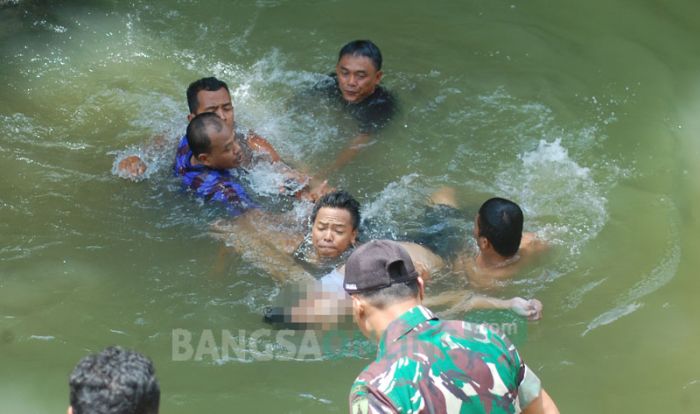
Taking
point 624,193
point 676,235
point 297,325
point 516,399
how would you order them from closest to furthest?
1. point 516,399
2. point 297,325
3. point 676,235
4. point 624,193

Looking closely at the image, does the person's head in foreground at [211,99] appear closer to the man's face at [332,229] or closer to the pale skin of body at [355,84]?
the pale skin of body at [355,84]

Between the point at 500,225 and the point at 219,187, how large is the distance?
1.78 metres

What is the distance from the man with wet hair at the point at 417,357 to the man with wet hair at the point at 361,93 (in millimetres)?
3289

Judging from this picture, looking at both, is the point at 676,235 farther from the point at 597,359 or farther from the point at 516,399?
the point at 516,399

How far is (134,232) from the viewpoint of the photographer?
5461 millimetres

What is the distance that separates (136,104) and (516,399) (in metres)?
4.63

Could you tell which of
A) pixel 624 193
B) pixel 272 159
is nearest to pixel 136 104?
pixel 272 159

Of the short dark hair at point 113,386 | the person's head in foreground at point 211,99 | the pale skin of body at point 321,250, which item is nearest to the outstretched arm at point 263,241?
the pale skin of body at point 321,250

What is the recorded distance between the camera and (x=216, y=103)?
566 centimetres

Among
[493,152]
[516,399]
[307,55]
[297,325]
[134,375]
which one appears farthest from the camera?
[307,55]

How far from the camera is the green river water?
14.8 ft

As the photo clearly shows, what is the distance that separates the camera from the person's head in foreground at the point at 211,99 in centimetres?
566

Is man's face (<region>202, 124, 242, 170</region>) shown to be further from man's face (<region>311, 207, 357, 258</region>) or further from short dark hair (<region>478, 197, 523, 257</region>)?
short dark hair (<region>478, 197, 523, 257</region>)

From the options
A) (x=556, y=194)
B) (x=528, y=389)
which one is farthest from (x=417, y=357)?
(x=556, y=194)
